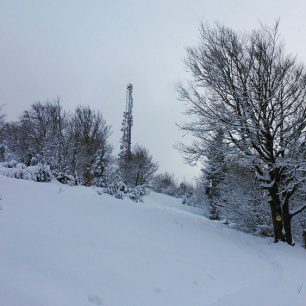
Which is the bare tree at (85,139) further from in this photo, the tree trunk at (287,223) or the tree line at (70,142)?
the tree trunk at (287,223)

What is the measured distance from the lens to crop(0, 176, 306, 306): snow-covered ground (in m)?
3.80

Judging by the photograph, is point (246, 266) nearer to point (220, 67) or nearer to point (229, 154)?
point (229, 154)

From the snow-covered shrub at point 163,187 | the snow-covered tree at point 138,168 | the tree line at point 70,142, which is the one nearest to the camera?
the tree line at point 70,142

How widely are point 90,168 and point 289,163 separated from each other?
22395 millimetres

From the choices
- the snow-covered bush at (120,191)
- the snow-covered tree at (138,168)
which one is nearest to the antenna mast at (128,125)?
the snow-covered tree at (138,168)

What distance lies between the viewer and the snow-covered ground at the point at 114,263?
150 inches

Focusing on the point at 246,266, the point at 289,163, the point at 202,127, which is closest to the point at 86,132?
the point at 202,127

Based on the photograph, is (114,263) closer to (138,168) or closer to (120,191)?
(120,191)

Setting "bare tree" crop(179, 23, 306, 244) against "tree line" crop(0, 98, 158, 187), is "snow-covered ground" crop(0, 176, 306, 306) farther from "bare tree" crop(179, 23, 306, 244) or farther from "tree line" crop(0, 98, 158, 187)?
"tree line" crop(0, 98, 158, 187)

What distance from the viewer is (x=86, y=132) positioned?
107 ft

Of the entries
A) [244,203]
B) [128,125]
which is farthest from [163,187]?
[244,203]

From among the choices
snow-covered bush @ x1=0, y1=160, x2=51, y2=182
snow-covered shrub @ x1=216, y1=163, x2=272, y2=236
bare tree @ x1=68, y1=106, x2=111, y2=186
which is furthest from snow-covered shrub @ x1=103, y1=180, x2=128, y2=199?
bare tree @ x1=68, y1=106, x2=111, y2=186

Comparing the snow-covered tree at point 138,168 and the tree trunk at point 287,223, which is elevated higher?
the snow-covered tree at point 138,168

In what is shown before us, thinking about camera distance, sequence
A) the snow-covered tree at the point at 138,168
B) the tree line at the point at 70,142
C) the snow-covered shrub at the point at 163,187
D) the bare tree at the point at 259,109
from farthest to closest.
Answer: the snow-covered shrub at the point at 163,187
the snow-covered tree at the point at 138,168
the tree line at the point at 70,142
the bare tree at the point at 259,109
